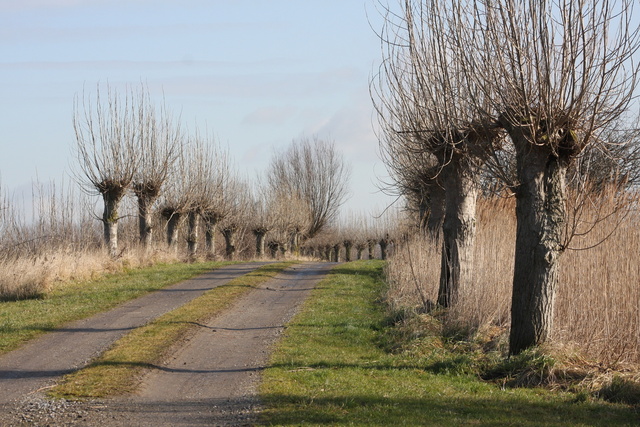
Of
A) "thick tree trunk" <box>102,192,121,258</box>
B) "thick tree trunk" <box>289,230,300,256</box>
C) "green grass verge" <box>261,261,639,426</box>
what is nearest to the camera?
"green grass verge" <box>261,261,639,426</box>

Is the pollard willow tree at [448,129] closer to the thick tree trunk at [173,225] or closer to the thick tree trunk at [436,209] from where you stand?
the thick tree trunk at [436,209]

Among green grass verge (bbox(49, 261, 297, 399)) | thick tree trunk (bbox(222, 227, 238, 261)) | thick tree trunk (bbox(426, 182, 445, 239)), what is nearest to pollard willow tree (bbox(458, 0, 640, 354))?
green grass verge (bbox(49, 261, 297, 399))

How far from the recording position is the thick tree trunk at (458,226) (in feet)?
47.5

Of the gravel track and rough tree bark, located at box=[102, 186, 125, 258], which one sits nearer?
the gravel track

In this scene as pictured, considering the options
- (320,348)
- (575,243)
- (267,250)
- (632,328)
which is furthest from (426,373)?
(267,250)

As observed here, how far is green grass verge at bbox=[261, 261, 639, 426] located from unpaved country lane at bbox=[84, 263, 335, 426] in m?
0.36

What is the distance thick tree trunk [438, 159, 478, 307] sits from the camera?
47.5 ft

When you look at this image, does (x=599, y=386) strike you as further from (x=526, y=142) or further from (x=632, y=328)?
(x=526, y=142)

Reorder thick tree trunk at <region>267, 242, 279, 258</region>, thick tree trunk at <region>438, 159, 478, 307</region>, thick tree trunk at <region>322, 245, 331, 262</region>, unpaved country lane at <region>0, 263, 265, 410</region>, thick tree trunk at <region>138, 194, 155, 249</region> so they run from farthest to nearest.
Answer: thick tree trunk at <region>322, 245, 331, 262</region> → thick tree trunk at <region>267, 242, 279, 258</region> → thick tree trunk at <region>138, 194, 155, 249</region> → thick tree trunk at <region>438, 159, 478, 307</region> → unpaved country lane at <region>0, 263, 265, 410</region>

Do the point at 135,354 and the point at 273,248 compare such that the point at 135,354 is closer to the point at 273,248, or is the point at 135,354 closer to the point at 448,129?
the point at 448,129

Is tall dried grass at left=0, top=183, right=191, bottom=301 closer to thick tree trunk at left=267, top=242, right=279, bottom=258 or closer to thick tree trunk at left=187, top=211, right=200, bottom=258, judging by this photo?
thick tree trunk at left=187, top=211, right=200, bottom=258

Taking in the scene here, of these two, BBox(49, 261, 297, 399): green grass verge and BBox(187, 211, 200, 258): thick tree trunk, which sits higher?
BBox(187, 211, 200, 258): thick tree trunk

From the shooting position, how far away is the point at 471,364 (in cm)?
1075

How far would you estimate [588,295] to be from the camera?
11352 mm
